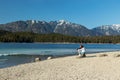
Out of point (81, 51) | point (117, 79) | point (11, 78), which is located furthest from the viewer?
point (81, 51)

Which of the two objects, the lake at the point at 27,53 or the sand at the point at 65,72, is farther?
the lake at the point at 27,53

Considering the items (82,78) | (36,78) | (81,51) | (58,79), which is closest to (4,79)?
(36,78)

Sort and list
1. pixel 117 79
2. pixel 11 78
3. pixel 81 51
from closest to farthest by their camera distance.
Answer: pixel 117 79 → pixel 11 78 → pixel 81 51

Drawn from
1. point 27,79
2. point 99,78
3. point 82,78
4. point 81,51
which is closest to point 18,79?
point 27,79

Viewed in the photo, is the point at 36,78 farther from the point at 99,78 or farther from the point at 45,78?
the point at 99,78

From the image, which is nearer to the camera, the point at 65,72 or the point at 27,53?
the point at 65,72

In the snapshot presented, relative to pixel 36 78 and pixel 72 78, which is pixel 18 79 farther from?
pixel 72 78

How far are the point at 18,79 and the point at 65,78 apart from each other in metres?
3.12

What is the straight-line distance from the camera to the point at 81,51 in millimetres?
40812

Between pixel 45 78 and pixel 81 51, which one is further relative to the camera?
pixel 81 51

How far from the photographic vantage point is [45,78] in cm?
1872

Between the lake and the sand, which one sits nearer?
the sand

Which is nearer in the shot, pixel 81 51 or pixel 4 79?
pixel 4 79

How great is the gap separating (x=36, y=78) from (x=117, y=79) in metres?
5.30
